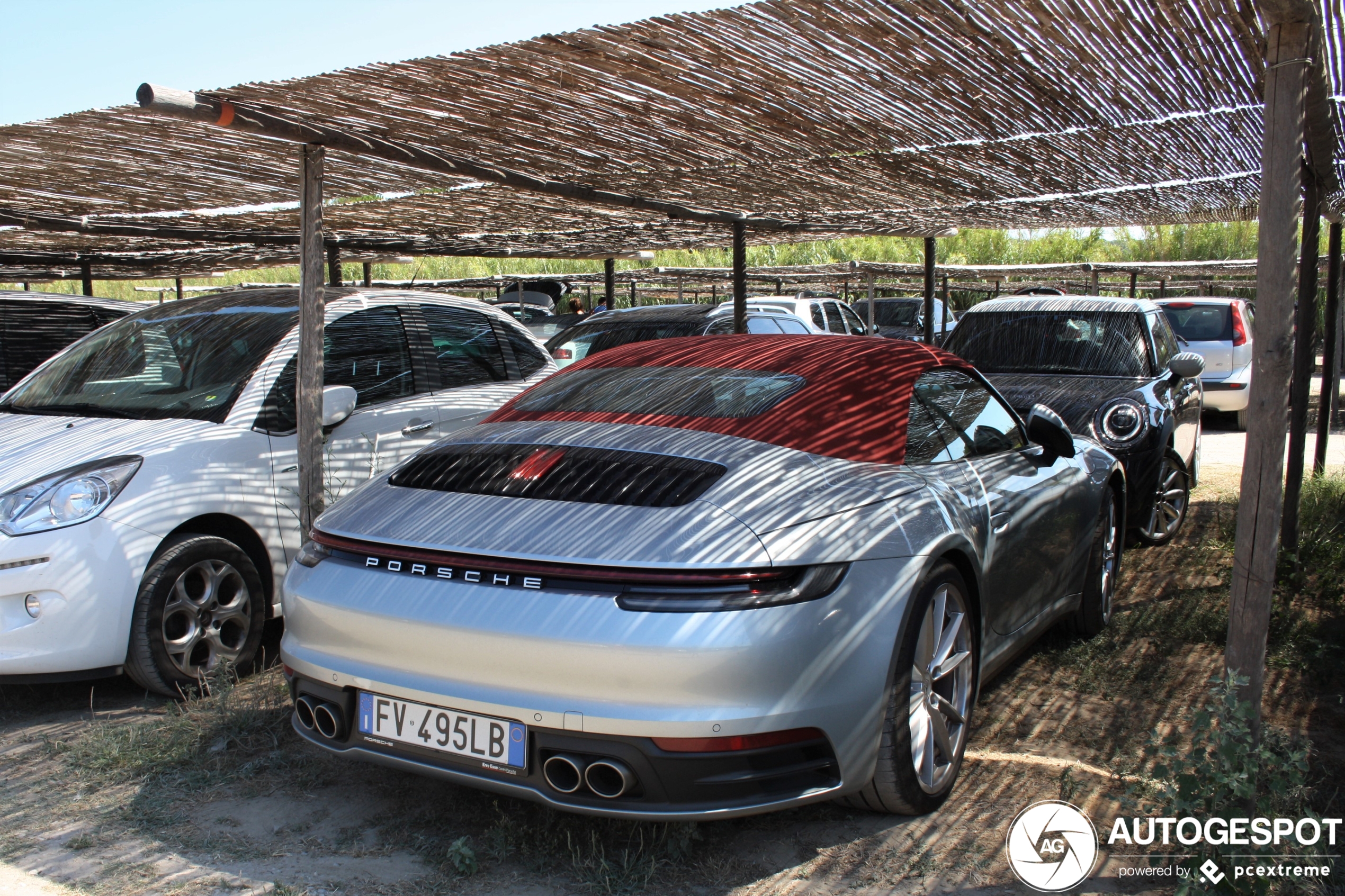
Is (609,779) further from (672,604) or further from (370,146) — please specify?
(370,146)

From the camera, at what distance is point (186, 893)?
2.68 meters

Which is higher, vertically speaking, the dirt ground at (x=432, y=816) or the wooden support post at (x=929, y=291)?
the wooden support post at (x=929, y=291)

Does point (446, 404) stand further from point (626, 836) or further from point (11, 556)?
point (626, 836)

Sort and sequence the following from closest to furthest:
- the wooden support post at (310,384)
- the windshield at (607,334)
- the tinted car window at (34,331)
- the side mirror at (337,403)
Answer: the wooden support post at (310,384) < the side mirror at (337,403) < the tinted car window at (34,331) < the windshield at (607,334)

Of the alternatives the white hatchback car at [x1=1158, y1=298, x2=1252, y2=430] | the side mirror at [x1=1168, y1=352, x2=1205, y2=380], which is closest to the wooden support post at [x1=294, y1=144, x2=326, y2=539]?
the side mirror at [x1=1168, y1=352, x2=1205, y2=380]

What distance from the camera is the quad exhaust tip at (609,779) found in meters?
2.47

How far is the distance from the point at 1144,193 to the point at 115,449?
22.1ft

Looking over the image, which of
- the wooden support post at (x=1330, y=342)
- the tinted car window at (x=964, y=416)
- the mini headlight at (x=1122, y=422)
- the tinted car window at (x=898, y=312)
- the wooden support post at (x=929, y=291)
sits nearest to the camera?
the tinted car window at (x=964, y=416)

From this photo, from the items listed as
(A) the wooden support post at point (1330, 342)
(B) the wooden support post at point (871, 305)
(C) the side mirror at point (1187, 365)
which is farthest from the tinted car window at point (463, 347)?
(B) the wooden support post at point (871, 305)

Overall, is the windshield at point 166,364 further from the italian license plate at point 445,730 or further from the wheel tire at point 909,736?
the wheel tire at point 909,736

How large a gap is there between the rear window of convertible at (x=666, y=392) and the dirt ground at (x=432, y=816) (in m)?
1.27

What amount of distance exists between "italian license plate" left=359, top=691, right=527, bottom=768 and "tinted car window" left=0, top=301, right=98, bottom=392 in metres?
5.58

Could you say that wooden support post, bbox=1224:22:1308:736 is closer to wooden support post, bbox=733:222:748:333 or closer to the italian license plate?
the italian license plate

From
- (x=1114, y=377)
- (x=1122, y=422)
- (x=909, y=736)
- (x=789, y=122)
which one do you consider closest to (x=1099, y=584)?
(x=1122, y=422)
